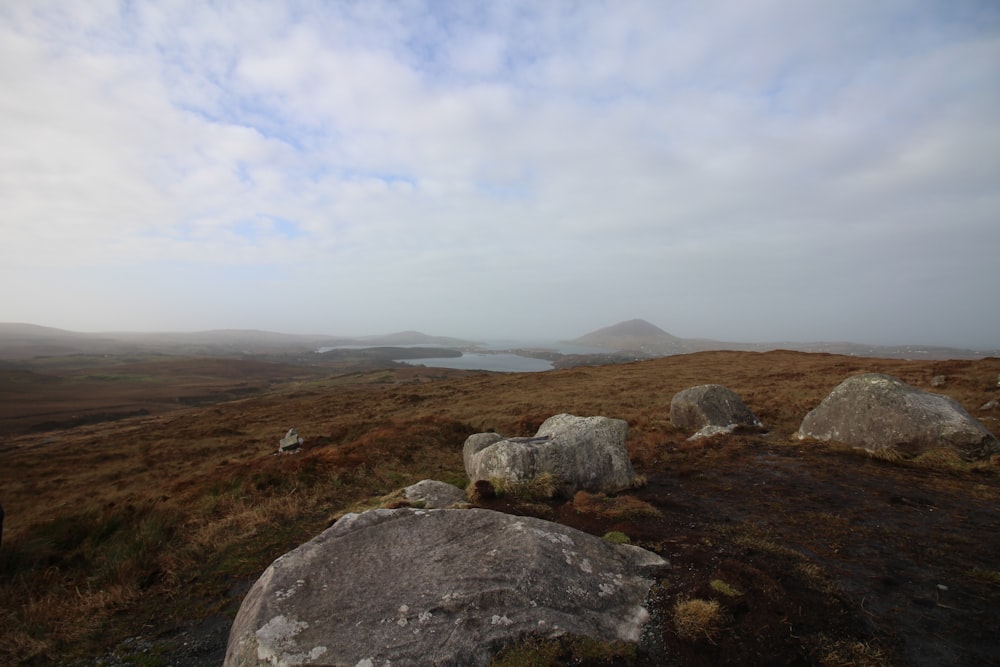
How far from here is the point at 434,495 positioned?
388 inches

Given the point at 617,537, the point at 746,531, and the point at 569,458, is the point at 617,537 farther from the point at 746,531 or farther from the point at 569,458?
the point at 569,458

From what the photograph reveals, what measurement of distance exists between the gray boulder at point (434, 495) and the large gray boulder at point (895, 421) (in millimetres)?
12481

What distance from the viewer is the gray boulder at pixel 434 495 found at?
933cm

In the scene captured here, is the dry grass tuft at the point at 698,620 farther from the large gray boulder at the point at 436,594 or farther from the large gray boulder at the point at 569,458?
the large gray boulder at the point at 569,458

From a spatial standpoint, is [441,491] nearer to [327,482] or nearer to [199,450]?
[327,482]

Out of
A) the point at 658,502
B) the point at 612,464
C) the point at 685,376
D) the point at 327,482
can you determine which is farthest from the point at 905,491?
the point at 685,376

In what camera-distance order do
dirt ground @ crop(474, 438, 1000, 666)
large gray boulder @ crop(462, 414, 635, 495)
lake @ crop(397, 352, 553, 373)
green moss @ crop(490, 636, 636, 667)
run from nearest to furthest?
1. green moss @ crop(490, 636, 636, 667)
2. dirt ground @ crop(474, 438, 1000, 666)
3. large gray boulder @ crop(462, 414, 635, 495)
4. lake @ crop(397, 352, 553, 373)

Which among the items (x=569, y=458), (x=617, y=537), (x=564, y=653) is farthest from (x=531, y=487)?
(x=564, y=653)

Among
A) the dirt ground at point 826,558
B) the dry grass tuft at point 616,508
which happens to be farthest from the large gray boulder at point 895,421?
the dry grass tuft at point 616,508

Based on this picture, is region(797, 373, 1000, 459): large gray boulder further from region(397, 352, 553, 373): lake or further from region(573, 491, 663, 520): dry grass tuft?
region(397, 352, 553, 373): lake

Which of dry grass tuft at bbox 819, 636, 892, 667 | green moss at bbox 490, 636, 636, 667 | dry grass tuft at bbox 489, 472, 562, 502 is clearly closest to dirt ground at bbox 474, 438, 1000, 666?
dry grass tuft at bbox 819, 636, 892, 667

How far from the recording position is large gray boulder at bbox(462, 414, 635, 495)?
1039 cm

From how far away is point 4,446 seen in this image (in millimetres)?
37250

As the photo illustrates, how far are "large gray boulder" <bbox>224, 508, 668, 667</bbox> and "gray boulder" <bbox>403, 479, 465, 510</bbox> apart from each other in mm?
3179
